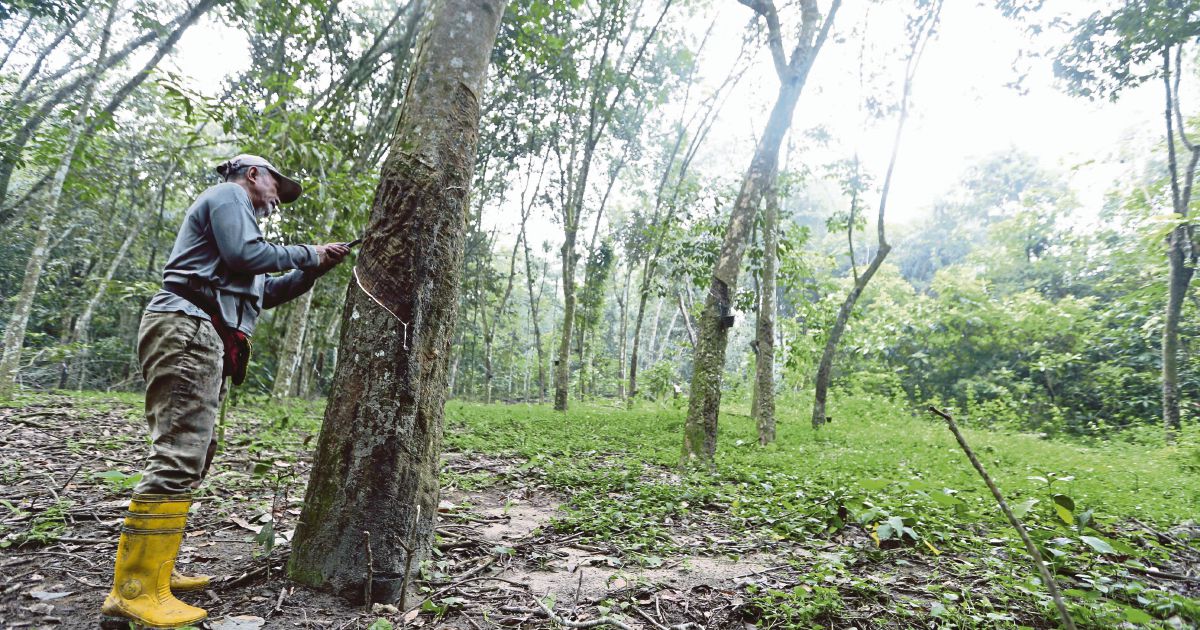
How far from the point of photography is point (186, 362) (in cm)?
→ 225

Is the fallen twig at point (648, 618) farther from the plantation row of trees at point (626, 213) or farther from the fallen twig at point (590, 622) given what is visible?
the plantation row of trees at point (626, 213)

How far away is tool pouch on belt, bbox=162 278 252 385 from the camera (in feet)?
7.64

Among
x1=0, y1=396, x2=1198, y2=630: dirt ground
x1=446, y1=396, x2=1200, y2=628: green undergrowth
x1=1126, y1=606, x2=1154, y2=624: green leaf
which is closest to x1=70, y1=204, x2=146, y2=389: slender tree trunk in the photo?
x1=446, y1=396, x2=1200, y2=628: green undergrowth

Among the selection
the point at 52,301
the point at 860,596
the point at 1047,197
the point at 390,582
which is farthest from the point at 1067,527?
the point at 1047,197

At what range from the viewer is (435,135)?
2717mm

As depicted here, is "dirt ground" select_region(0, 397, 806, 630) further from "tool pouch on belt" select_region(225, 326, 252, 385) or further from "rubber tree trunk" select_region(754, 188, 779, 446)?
"rubber tree trunk" select_region(754, 188, 779, 446)

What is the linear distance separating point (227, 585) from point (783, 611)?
2.45 meters

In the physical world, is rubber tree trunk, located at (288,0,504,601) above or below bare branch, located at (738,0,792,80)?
below

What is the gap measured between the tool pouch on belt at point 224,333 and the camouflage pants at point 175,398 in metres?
0.08

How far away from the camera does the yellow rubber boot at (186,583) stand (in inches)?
92.7

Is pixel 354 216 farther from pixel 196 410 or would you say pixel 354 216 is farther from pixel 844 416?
pixel 844 416

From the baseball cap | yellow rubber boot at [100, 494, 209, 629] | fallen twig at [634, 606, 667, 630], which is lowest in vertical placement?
fallen twig at [634, 606, 667, 630]

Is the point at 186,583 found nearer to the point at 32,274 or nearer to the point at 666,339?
the point at 32,274

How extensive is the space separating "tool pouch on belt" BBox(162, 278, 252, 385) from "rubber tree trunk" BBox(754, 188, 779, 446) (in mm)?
7848
